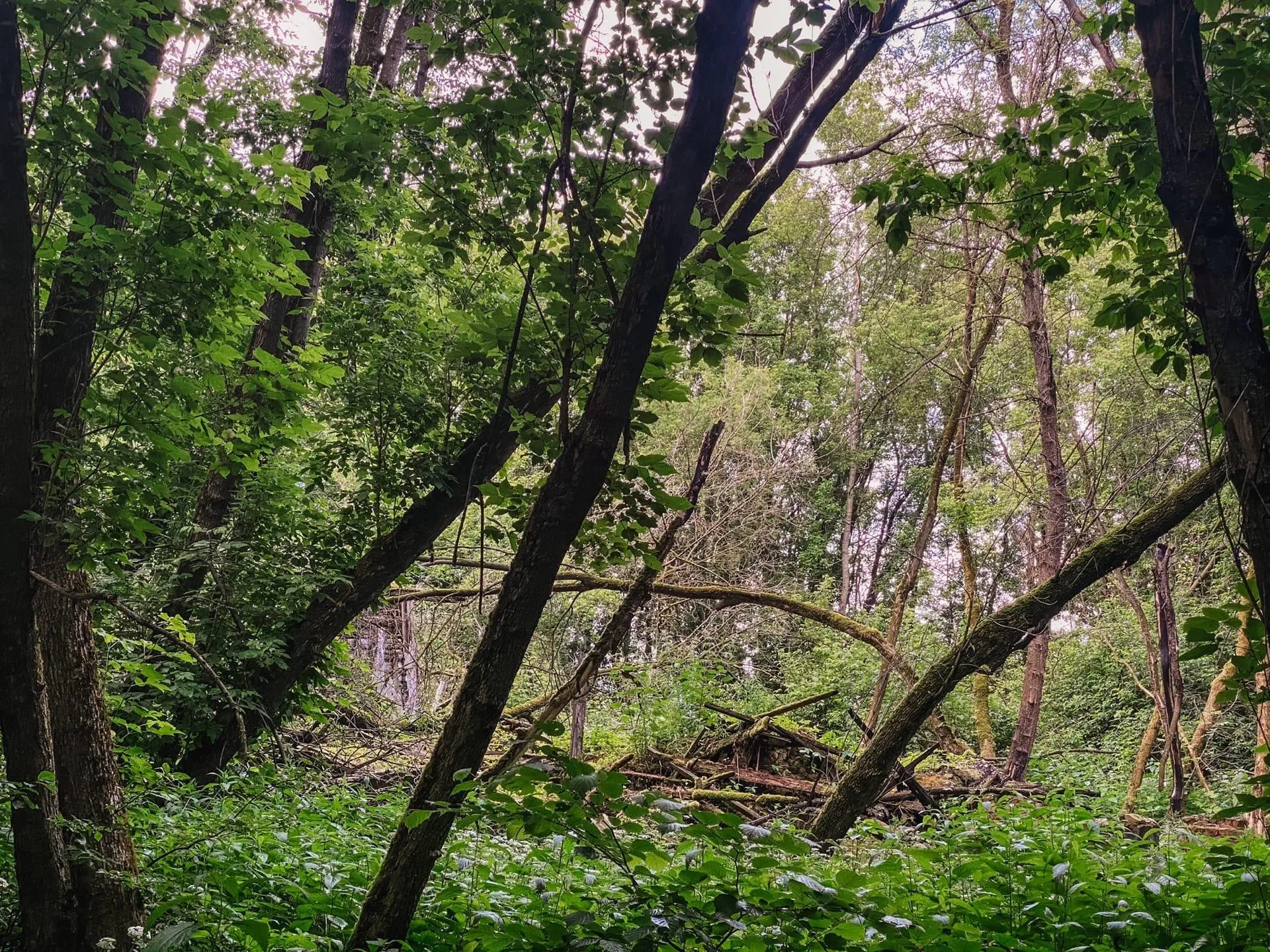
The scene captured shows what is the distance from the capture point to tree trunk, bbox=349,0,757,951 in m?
2.15

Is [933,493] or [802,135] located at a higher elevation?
[802,135]

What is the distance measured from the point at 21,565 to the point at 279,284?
80.5 inches

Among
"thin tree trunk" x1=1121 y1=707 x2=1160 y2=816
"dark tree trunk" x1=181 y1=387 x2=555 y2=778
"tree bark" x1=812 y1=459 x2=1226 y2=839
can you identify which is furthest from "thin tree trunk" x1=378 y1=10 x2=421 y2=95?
"thin tree trunk" x1=1121 y1=707 x2=1160 y2=816

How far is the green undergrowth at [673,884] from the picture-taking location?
6.49 feet

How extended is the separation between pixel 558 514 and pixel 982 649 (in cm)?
362

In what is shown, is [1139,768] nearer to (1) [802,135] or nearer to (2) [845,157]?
(2) [845,157]

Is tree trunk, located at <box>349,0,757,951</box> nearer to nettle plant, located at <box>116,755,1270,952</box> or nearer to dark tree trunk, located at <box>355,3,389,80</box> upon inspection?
nettle plant, located at <box>116,755,1270,952</box>

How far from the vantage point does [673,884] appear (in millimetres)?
2695

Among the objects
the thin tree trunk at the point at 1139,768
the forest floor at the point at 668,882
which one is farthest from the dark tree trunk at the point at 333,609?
the thin tree trunk at the point at 1139,768

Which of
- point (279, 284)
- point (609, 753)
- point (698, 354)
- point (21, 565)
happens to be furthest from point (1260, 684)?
point (21, 565)

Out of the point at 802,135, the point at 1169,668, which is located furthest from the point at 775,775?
the point at 802,135

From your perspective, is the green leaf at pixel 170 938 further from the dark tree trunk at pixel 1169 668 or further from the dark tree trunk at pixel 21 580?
the dark tree trunk at pixel 1169 668

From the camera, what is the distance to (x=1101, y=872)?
324 centimetres

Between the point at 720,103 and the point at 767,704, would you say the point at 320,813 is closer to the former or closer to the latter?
the point at 720,103
